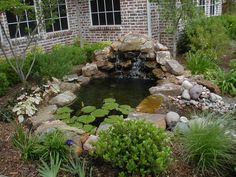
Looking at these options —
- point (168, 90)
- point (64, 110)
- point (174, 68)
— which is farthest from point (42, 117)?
point (174, 68)

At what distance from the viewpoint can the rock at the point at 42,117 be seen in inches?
202

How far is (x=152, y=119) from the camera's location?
188 inches

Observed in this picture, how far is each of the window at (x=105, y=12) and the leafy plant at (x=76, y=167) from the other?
26.1 ft

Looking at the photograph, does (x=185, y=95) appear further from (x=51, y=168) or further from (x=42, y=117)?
(x=51, y=168)

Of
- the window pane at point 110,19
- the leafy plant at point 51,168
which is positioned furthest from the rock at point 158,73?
the leafy plant at point 51,168

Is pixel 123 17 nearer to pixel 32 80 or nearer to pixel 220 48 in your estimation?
pixel 220 48

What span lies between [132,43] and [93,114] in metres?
3.35

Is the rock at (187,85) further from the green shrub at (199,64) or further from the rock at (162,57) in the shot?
the rock at (162,57)

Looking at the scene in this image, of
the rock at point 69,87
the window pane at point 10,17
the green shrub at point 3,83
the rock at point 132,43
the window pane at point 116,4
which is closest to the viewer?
the green shrub at point 3,83

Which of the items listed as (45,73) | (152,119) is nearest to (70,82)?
(45,73)

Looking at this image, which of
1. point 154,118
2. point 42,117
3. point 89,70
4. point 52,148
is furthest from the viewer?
point 89,70

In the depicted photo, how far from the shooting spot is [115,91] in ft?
23.5

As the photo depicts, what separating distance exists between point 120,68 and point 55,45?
2.78 m

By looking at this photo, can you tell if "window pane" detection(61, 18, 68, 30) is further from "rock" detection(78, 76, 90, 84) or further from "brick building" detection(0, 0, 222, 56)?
"rock" detection(78, 76, 90, 84)
